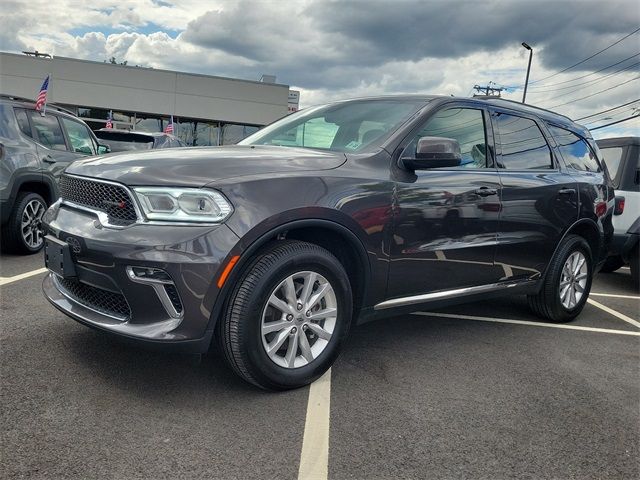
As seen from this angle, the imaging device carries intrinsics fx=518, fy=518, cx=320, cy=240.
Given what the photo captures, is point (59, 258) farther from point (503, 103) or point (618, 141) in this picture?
point (618, 141)

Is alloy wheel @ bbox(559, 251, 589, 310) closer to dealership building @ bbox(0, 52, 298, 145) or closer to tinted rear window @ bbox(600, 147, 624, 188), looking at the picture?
tinted rear window @ bbox(600, 147, 624, 188)

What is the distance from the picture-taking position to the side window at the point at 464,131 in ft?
11.6

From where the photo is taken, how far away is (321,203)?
2.85m

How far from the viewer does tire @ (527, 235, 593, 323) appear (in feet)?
14.9

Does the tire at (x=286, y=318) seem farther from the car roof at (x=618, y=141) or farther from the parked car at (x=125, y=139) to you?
the parked car at (x=125, y=139)

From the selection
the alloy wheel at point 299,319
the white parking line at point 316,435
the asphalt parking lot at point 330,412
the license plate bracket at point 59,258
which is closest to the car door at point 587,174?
the asphalt parking lot at point 330,412

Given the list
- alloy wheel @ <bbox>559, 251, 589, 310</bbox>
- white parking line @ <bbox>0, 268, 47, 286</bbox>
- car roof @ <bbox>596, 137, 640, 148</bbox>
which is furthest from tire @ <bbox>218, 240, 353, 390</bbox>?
car roof @ <bbox>596, 137, 640, 148</bbox>

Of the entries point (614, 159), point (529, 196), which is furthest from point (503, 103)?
point (614, 159)

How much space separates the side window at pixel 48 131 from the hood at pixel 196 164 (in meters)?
3.56

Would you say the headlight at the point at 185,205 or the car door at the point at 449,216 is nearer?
the headlight at the point at 185,205

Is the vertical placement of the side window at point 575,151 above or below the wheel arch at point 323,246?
above

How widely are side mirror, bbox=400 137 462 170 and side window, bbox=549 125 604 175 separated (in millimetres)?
1948

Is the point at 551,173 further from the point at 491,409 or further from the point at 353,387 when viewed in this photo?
the point at 353,387

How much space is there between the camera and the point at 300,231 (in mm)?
2984
